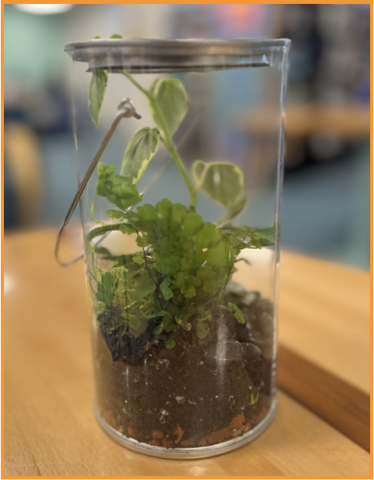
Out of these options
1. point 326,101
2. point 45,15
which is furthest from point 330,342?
point 45,15

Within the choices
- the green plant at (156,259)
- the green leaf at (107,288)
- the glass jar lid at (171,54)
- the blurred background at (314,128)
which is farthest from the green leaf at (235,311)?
the blurred background at (314,128)

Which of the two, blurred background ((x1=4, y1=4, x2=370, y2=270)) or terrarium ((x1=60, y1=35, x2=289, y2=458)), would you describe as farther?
blurred background ((x1=4, y1=4, x2=370, y2=270))

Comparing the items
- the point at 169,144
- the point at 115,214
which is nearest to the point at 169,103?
the point at 169,144

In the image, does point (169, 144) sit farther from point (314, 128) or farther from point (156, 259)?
point (314, 128)

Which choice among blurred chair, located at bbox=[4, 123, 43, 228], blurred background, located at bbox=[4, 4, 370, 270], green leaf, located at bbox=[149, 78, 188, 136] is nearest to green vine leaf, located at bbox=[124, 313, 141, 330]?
green leaf, located at bbox=[149, 78, 188, 136]

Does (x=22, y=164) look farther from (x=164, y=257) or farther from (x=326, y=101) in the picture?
(x=164, y=257)

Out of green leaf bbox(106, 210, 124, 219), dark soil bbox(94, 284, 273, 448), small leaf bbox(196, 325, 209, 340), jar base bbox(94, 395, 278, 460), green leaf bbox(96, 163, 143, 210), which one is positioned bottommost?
jar base bbox(94, 395, 278, 460)

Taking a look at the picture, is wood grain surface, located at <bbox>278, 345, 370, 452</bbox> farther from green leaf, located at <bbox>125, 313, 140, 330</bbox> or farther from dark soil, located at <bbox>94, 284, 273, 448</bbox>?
green leaf, located at <bbox>125, 313, 140, 330</bbox>

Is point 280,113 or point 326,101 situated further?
point 326,101
